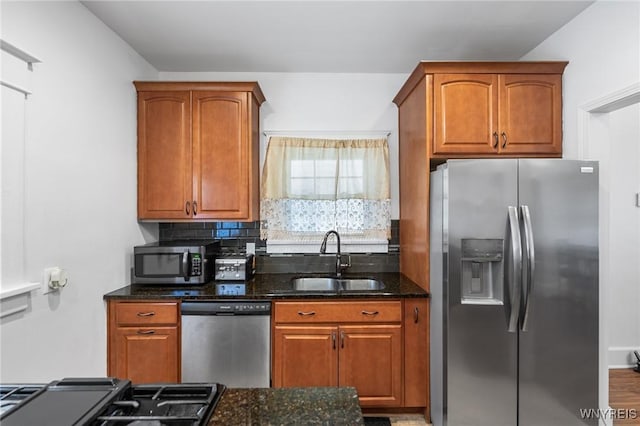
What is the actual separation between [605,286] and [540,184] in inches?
30.3

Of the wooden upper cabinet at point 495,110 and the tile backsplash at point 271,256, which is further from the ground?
the wooden upper cabinet at point 495,110

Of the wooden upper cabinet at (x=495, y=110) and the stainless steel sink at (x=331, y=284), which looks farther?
the stainless steel sink at (x=331, y=284)

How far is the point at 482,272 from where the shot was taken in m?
2.12

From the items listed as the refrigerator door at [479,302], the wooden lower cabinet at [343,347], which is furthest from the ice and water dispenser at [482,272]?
the wooden lower cabinet at [343,347]

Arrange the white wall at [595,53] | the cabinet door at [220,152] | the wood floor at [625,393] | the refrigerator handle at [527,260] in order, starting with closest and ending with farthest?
the white wall at [595,53], the refrigerator handle at [527,260], the wood floor at [625,393], the cabinet door at [220,152]

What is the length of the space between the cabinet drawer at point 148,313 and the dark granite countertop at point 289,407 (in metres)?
1.50

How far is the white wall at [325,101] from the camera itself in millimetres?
3113

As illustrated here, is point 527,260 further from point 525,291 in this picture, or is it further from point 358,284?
point 358,284

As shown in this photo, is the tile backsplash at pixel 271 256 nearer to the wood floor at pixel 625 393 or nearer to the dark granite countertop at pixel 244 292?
the dark granite countertop at pixel 244 292

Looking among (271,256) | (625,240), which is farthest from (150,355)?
(625,240)

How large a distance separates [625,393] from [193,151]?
392 centimetres

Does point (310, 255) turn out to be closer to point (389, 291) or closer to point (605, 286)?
point (389, 291)

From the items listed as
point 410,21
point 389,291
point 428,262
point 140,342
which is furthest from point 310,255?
point 410,21

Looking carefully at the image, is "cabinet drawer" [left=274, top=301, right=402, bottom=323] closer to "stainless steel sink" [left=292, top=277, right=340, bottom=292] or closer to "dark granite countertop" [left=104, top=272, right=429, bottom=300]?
"dark granite countertop" [left=104, top=272, right=429, bottom=300]
